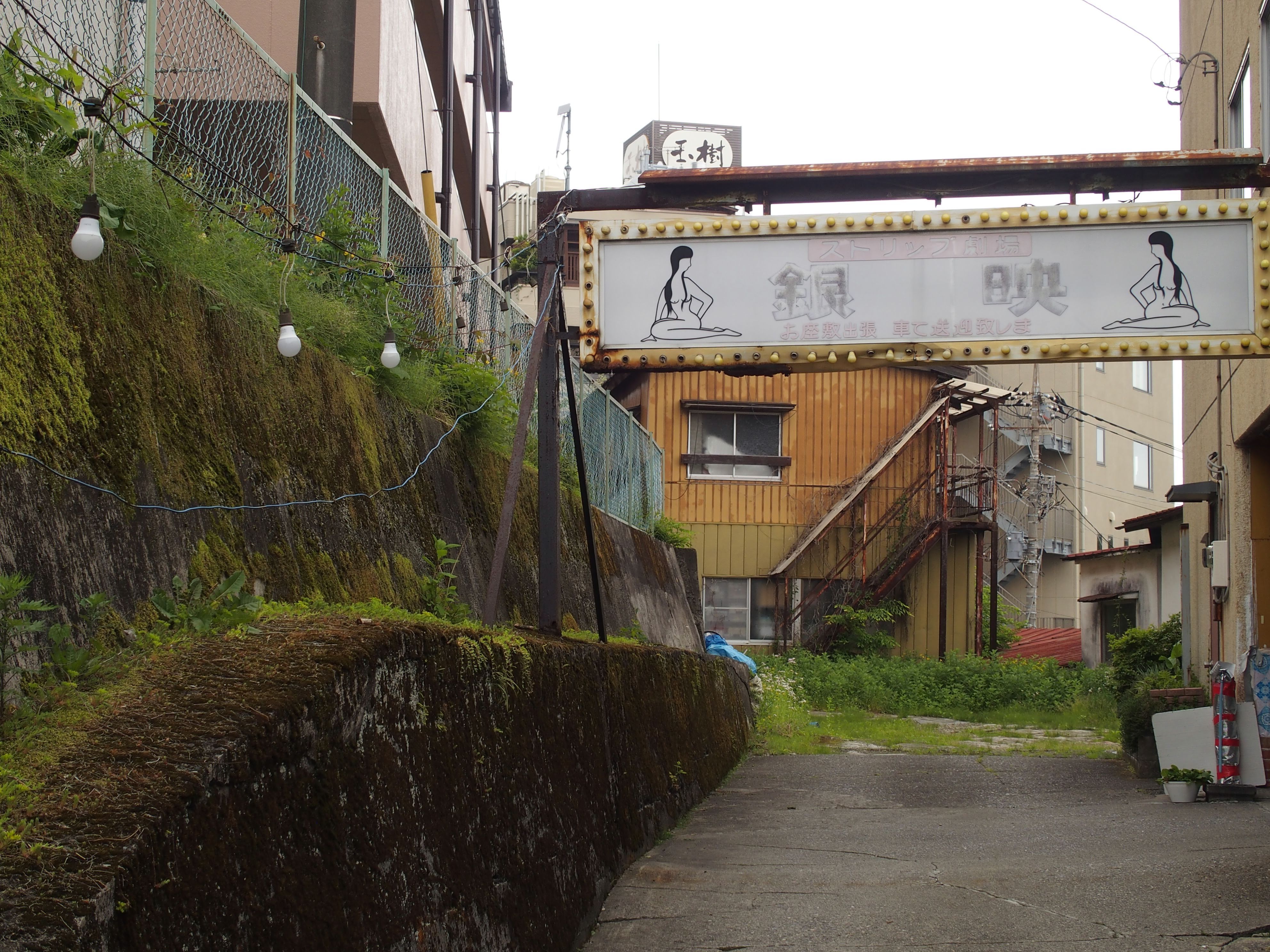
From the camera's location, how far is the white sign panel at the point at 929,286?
7602 millimetres

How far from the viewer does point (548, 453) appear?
754cm

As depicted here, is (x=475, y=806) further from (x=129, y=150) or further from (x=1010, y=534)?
(x=1010, y=534)

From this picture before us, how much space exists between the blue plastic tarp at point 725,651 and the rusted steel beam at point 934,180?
10.8m

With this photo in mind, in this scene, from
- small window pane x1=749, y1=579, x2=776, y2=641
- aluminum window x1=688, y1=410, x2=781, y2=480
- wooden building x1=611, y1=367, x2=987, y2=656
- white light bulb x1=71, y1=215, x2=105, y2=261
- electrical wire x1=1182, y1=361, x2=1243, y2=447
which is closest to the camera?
white light bulb x1=71, y1=215, x2=105, y2=261

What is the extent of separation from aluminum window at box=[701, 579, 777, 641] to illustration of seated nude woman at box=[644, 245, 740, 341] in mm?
16287

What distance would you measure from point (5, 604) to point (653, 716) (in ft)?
17.7

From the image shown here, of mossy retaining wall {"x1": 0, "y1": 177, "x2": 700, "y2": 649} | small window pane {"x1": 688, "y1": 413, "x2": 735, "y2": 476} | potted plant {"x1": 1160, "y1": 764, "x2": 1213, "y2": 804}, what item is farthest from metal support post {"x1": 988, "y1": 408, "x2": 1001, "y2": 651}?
mossy retaining wall {"x1": 0, "y1": 177, "x2": 700, "y2": 649}

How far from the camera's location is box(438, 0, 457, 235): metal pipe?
16984 millimetres

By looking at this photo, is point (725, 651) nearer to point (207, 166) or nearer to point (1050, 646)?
point (1050, 646)

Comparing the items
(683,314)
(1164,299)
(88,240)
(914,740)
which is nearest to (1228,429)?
(1164,299)

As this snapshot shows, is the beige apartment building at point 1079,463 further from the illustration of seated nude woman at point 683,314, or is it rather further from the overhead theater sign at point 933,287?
the illustration of seated nude woman at point 683,314

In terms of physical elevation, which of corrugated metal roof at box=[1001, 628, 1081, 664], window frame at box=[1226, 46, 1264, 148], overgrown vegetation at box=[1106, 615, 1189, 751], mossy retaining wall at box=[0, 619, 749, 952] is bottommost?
corrugated metal roof at box=[1001, 628, 1081, 664]

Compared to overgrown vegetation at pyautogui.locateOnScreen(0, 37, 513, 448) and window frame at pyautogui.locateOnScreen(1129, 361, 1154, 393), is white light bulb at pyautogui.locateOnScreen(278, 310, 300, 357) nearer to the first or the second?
overgrown vegetation at pyautogui.locateOnScreen(0, 37, 513, 448)

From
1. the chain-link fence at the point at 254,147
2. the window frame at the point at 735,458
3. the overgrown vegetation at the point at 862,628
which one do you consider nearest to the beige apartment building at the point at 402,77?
the chain-link fence at the point at 254,147
